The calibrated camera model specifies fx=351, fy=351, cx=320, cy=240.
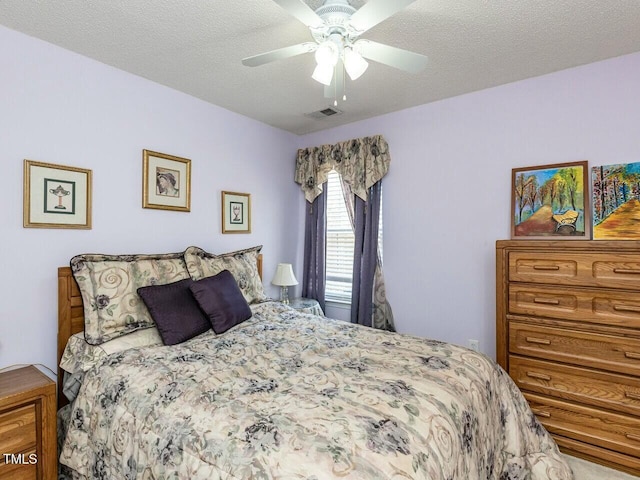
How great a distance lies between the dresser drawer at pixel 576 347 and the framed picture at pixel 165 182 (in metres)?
2.62

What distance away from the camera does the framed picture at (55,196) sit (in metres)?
2.06

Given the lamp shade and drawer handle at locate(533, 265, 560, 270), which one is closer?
drawer handle at locate(533, 265, 560, 270)

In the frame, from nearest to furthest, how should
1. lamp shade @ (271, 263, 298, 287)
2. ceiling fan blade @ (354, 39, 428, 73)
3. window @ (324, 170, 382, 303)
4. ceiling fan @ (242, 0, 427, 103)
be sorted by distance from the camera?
ceiling fan @ (242, 0, 427, 103) < ceiling fan blade @ (354, 39, 428, 73) < lamp shade @ (271, 263, 298, 287) < window @ (324, 170, 382, 303)

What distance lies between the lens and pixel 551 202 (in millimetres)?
2504

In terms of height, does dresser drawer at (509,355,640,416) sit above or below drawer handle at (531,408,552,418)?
above

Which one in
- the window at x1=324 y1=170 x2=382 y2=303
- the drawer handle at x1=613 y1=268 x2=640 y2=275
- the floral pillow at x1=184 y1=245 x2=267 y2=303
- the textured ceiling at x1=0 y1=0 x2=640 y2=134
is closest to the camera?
the textured ceiling at x1=0 y1=0 x2=640 y2=134

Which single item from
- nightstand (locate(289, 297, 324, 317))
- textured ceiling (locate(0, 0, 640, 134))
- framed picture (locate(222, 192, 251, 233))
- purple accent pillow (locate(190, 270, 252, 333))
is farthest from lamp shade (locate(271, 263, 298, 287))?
textured ceiling (locate(0, 0, 640, 134))

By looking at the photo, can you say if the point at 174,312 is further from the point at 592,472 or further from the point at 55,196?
the point at 592,472

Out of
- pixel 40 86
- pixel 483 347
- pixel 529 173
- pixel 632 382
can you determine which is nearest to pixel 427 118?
pixel 529 173

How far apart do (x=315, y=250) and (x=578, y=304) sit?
2.31m

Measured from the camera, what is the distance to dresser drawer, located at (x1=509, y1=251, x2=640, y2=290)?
6.50 feet

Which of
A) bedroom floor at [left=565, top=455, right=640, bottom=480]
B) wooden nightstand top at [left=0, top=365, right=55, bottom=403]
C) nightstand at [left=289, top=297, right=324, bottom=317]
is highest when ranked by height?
nightstand at [left=289, top=297, right=324, bottom=317]

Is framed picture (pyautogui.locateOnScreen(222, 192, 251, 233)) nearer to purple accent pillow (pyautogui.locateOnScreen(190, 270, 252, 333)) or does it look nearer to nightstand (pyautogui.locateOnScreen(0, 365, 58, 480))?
purple accent pillow (pyautogui.locateOnScreen(190, 270, 252, 333))

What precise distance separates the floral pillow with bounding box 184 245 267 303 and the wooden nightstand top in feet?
3.30
